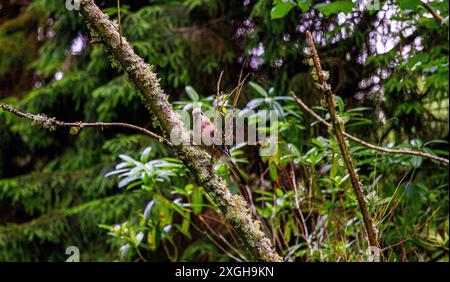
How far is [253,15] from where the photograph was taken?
226cm

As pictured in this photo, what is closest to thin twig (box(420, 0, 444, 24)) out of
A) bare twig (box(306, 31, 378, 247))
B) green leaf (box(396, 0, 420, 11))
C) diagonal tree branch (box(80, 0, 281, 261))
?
green leaf (box(396, 0, 420, 11))

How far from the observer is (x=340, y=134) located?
85cm

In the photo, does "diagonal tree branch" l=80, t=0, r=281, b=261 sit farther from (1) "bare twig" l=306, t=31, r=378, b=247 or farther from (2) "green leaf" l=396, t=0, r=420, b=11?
(2) "green leaf" l=396, t=0, r=420, b=11

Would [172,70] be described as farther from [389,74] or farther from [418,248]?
[418,248]

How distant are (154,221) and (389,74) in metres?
1.09

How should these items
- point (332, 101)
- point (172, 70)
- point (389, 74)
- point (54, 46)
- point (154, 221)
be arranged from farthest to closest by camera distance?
point (54, 46) → point (172, 70) → point (154, 221) → point (389, 74) → point (332, 101)

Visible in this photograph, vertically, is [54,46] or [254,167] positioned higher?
[54,46]

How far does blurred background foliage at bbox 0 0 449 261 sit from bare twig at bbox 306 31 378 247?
0.28 feet

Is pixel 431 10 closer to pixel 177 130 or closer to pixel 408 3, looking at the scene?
pixel 408 3

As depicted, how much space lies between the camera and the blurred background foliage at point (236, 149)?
1.62 m

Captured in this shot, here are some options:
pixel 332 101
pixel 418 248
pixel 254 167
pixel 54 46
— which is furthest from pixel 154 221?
pixel 54 46

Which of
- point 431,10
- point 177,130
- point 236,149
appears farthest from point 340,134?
point 236,149

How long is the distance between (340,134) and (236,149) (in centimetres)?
104
